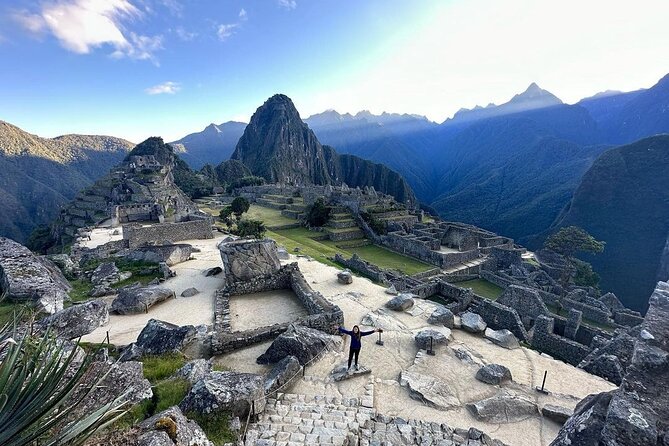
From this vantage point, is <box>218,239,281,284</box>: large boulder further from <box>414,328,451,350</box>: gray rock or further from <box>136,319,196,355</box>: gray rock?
<box>414,328,451,350</box>: gray rock

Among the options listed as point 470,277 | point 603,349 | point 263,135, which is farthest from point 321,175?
point 603,349

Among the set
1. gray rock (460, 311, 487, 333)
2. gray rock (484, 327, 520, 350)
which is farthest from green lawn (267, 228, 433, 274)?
gray rock (484, 327, 520, 350)

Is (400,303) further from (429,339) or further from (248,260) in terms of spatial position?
(248,260)

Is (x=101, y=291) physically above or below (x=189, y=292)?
above

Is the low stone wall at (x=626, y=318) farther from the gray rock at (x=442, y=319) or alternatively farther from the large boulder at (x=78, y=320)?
the large boulder at (x=78, y=320)

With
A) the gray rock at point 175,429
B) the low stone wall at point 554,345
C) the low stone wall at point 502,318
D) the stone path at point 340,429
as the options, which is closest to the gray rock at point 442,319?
the low stone wall at point 502,318

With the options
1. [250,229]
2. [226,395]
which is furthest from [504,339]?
[250,229]
